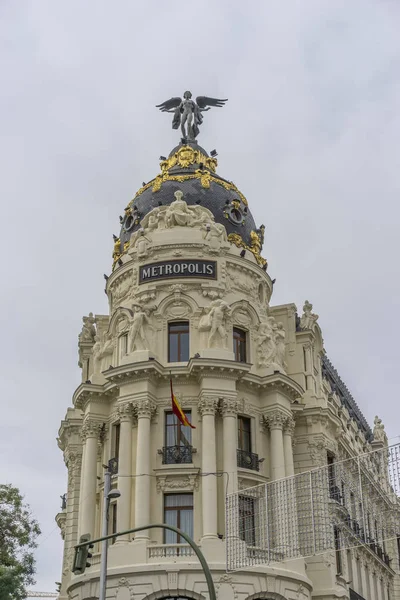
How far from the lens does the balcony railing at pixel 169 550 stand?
3991 cm

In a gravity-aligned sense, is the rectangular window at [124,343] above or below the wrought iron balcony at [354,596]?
above

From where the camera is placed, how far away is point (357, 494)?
3497 centimetres

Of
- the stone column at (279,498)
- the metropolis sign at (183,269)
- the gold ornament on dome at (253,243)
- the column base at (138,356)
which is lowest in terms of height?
the stone column at (279,498)

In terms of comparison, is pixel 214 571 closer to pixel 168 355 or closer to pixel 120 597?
pixel 120 597

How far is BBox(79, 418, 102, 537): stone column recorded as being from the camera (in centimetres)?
4394

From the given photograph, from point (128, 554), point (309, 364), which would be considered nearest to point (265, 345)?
point (309, 364)

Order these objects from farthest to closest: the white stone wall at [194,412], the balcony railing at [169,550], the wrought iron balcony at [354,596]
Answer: the wrought iron balcony at [354,596] → the white stone wall at [194,412] → the balcony railing at [169,550]

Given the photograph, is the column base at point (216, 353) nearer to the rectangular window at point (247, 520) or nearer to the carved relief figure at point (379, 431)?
the rectangular window at point (247, 520)

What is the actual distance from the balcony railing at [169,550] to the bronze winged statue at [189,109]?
26.9 metres

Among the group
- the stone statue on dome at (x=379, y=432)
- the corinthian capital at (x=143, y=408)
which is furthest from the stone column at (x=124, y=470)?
the stone statue on dome at (x=379, y=432)

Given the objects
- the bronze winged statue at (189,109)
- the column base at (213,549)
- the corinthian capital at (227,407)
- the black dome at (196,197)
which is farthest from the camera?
the bronze winged statue at (189,109)

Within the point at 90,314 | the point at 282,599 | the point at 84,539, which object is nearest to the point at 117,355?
the point at 90,314

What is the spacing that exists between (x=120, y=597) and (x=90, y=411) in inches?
413

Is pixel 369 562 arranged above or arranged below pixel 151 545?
above
